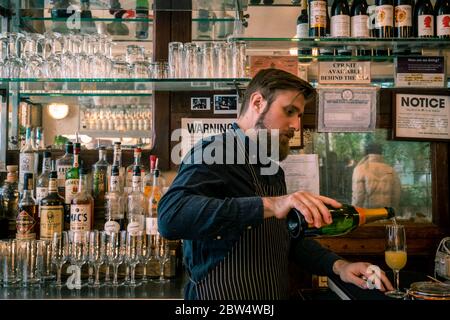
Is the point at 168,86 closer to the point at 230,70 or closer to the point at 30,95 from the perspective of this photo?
the point at 230,70

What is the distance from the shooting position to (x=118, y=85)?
2322 millimetres

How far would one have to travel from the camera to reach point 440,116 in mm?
2322

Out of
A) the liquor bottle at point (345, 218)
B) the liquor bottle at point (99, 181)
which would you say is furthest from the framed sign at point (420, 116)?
the liquor bottle at point (99, 181)

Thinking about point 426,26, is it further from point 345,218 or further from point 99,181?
point 99,181

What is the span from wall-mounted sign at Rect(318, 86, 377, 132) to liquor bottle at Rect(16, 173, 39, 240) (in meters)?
1.39

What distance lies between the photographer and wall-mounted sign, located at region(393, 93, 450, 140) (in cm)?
231

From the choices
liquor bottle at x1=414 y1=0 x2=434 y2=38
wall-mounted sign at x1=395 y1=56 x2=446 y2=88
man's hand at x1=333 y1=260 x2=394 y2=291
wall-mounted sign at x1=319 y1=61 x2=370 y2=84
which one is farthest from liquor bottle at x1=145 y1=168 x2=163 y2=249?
liquor bottle at x1=414 y1=0 x2=434 y2=38

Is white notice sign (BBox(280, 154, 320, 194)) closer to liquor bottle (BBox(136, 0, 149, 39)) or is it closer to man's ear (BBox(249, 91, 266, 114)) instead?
man's ear (BBox(249, 91, 266, 114))

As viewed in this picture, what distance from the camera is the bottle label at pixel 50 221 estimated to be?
6.68 feet

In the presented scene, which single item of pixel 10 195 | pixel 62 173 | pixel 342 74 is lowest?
pixel 10 195

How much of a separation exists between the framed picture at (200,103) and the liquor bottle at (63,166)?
624 mm

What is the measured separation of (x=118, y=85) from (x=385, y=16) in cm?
133

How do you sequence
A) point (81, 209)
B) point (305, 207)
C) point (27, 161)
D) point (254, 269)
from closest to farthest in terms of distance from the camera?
point (305, 207) < point (254, 269) < point (81, 209) < point (27, 161)

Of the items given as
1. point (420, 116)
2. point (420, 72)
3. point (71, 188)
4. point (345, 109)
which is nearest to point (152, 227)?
point (71, 188)
